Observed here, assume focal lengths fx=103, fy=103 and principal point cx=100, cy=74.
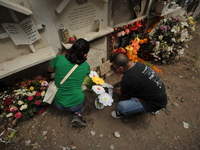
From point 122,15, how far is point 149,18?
136 centimetres

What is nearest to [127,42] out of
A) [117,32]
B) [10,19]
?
[117,32]

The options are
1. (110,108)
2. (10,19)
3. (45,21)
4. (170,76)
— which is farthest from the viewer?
(170,76)

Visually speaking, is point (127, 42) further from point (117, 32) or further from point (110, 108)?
point (110, 108)

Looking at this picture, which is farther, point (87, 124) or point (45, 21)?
point (87, 124)

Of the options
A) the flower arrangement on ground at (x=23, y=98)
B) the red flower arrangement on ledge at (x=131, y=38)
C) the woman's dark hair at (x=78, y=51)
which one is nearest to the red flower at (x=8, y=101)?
the flower arrangement on ground at (x=23, y=98)

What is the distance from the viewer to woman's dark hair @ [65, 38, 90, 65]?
1.60 metres

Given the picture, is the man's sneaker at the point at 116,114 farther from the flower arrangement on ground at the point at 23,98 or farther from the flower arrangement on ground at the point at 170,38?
the flower arrangement on ground at the point at 170,38

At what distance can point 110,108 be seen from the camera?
2.53 m

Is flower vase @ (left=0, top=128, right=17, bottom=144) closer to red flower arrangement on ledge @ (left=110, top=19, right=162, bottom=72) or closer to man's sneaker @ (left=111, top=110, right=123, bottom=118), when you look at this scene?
man's sneaker @ (left=111, top=110, right=123, bottom=118)

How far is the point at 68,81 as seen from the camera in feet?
5.82

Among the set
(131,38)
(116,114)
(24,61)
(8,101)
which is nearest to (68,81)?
(24,61)

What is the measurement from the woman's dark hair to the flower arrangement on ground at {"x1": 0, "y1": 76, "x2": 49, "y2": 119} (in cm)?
95

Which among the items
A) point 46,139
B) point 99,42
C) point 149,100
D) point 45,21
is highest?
point 45,21

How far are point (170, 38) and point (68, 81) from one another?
349 cm
